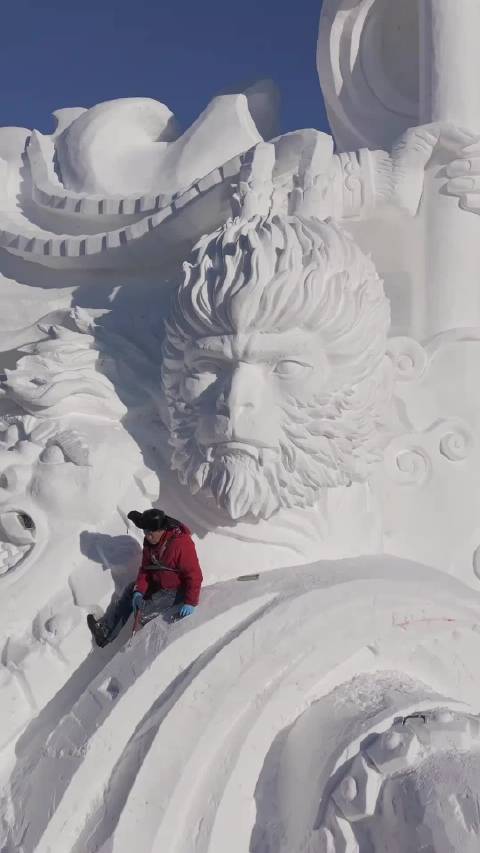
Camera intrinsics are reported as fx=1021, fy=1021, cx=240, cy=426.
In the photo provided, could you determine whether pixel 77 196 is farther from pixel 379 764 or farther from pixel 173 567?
pixel 379 764

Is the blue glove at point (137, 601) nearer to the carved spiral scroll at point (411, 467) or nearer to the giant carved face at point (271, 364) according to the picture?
the giant carved face at point (271, 364)

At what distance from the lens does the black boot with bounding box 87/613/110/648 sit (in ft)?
8.84

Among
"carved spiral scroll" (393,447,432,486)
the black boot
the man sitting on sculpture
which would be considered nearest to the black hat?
the man sitting on sculpture

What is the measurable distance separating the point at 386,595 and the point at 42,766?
3.12ft

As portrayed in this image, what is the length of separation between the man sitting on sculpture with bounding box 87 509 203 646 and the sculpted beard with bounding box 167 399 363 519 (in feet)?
0.71

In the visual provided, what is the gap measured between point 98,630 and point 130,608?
0.33 ft

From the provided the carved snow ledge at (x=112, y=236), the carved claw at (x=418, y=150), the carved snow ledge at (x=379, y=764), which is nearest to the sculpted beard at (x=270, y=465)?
the carved snow ledge at (x=379, y=764)

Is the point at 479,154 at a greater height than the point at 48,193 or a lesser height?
greater

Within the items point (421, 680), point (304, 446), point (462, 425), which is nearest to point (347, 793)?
point (421, 680)

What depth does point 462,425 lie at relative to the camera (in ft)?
11.3

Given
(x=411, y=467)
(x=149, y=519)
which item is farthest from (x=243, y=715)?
(x=411, y=467)

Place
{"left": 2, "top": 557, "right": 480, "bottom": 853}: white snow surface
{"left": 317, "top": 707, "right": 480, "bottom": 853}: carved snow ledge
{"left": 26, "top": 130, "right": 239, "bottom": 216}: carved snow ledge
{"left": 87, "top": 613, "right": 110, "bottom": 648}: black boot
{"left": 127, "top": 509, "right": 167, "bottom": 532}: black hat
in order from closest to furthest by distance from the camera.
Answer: {"left": 317, "top": 707, "right": 480, "bottom": 853}: carved snow ledge → {"left": 2, "top": 557, "right": 480, "bottom": 853}: white snow surface → {"left": 127, "top": 509, "right": 167, "bottom": 532}: black hat → {"left": 87, "top": 613, "right": 110, "bottom": 648}: black boot → {"left": 26, "top": 130, "right": 239, "bottom": 216}: carved snow ledge

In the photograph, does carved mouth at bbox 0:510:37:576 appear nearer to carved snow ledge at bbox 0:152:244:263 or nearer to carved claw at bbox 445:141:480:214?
carved snow ledge at bbox 0:152:244:263

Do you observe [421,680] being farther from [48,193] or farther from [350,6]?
[350,6]
